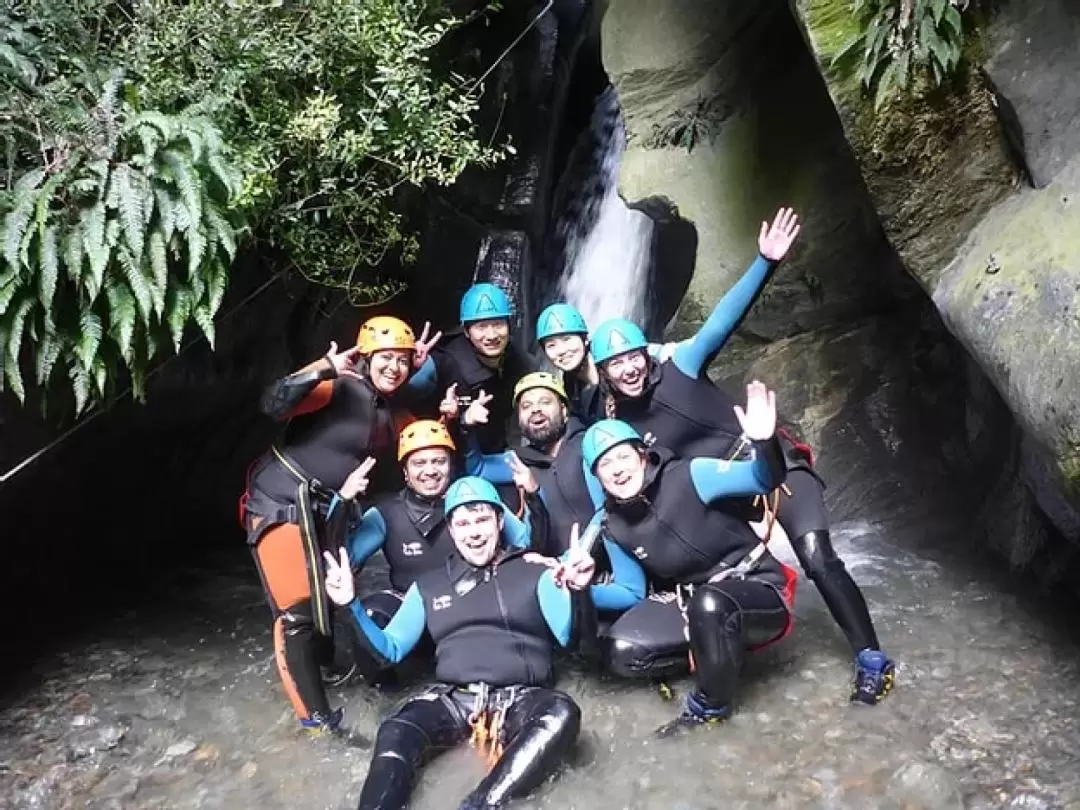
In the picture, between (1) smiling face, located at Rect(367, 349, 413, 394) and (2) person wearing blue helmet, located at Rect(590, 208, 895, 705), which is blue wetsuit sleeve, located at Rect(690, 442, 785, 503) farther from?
(1) smiling face, located at Rect(367, 349, 413, 394)

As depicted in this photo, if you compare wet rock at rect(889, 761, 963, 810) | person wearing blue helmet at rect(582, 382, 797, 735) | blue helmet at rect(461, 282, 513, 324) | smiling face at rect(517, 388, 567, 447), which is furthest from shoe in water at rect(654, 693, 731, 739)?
blue helmet at rect(461, 282, 513, 324)

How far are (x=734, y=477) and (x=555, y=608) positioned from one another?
1.24m

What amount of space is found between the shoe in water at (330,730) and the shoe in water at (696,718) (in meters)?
1.73

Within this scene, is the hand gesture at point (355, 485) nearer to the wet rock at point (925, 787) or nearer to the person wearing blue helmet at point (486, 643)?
→ the person wearing blue helmet at point (486, 643)

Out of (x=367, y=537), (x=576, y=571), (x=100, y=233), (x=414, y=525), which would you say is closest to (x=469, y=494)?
(x=576, y=571)

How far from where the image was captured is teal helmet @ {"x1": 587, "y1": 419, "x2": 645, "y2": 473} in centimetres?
515

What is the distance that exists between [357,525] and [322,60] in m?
2.99

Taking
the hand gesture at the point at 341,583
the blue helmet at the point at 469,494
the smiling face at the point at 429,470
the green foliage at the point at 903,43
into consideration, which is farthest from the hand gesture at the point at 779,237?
the hand gesture at the point at 341,583

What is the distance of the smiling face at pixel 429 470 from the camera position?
5.66 meters

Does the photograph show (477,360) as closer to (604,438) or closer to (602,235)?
(604,438)

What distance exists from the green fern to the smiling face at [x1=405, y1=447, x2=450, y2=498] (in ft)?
4.76

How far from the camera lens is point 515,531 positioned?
18.8 ft

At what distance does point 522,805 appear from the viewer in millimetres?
4570

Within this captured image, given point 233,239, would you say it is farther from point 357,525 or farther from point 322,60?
point 357,525
